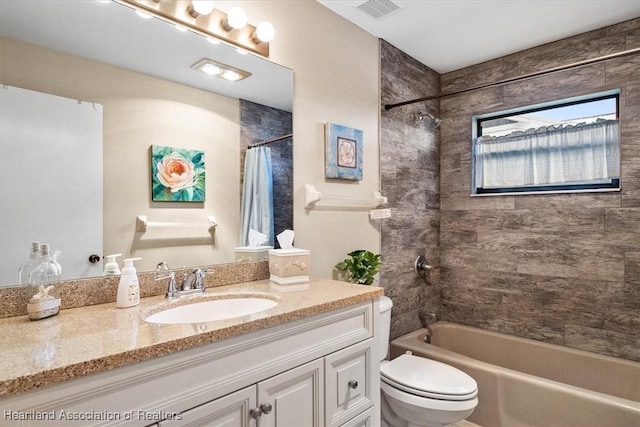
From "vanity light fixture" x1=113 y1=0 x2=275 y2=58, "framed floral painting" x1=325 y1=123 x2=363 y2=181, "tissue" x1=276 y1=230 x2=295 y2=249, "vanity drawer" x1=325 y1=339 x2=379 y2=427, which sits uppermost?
"vanity light fixture" x1=113 y1=0 x2=275 y2=58

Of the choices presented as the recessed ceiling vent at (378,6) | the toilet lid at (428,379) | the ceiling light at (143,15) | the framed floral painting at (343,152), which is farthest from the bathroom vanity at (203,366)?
the recessed ceiling vent at (378,6)

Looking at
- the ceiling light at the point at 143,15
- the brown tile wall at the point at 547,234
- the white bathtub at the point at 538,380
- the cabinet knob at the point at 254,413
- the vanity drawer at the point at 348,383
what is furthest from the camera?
the brown tile wall at the point at 547,234

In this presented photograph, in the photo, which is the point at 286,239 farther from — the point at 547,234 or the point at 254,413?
the point at 547,234

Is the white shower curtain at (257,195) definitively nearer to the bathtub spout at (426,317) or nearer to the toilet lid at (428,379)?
the toilet lid at (428,379)

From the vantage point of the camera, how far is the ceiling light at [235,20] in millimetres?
1526

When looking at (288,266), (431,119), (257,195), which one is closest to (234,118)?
(257,195)

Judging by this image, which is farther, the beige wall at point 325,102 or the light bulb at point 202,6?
the beige wall at point 325,102

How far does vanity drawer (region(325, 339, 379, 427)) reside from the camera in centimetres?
125

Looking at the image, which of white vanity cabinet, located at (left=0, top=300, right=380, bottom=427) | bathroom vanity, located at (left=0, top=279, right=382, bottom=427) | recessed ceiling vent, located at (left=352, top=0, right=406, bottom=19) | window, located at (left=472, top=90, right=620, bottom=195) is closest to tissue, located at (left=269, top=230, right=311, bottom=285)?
bathroom vanity, located at (left=0, top=279, right=382, bottom=427)

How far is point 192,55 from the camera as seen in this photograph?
4.94 feet

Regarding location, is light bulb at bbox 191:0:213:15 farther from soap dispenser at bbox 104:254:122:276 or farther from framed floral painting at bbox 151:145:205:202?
soap dispenser at bbox 104:254:122:276

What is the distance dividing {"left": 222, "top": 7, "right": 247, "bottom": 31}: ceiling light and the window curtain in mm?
2120

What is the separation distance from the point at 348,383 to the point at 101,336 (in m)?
0.88

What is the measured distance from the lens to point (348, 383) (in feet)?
4.36
